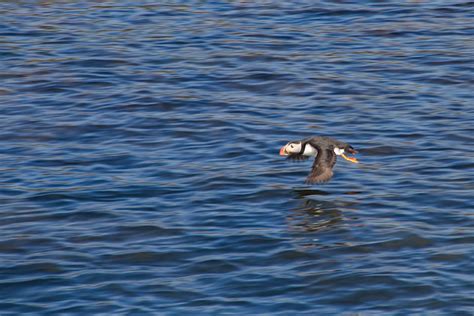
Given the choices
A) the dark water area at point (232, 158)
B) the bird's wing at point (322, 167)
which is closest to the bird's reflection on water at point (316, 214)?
the dark water area at point (232, 158)

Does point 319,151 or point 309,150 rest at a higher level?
point 319,151

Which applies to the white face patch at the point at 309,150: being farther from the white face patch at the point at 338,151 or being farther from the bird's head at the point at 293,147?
the white face patch at the point at 338,151

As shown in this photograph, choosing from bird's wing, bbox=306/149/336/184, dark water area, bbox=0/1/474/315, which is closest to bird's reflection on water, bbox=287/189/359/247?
dark water area, bbox=0/1/474/315

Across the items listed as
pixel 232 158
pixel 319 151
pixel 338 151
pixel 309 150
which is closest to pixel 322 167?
pixel 319 151

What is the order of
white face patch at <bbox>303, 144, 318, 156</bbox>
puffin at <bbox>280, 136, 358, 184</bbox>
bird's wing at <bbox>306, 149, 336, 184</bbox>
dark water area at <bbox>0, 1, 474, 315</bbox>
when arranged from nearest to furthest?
dark water area at <bbox>0, 1, 474, 315</bbox> → bird's wing at <bbox>306, 149, 336, 184</bbox> → puffin at <bbox>280, 136, 358, 184</bbox> → white face patch at <bbox>303, 144, 318, 156</bbox>

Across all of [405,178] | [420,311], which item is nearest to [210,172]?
[405,178]

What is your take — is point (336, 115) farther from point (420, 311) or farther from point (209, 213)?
point (420, 311)

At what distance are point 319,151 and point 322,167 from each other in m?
0.61

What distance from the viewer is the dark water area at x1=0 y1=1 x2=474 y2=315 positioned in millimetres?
13445

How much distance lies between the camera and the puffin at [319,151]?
16177 mm

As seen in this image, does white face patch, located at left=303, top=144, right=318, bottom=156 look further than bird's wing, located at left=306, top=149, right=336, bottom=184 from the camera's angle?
Yes

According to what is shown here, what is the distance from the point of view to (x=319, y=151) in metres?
16.6

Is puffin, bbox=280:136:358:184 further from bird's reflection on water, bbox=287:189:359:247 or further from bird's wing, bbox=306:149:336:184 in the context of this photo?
bird's reflection on water, bbox=287:189:359:247

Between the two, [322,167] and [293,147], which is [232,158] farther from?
[322,167]
